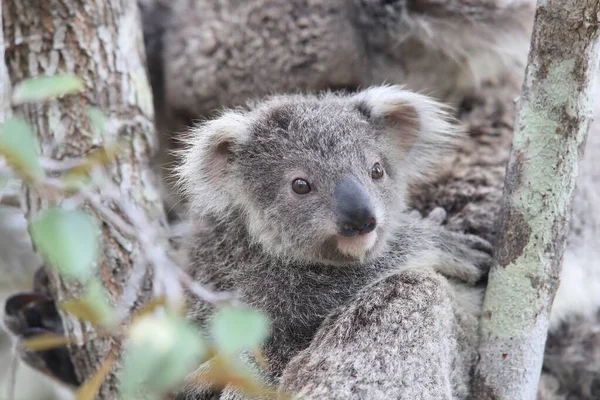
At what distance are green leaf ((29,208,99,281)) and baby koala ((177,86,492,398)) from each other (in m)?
1.16

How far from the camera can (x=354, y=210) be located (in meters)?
2.37

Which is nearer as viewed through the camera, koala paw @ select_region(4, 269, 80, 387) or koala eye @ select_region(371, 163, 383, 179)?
koala eye @ select_region(371, 163, 383, 179)

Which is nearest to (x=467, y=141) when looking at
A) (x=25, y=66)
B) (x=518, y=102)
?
(x=518, y=102)

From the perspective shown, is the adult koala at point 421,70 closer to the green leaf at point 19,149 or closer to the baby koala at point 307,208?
the baby koala at point 307,208

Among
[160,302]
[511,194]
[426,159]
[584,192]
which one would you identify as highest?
[160,302]

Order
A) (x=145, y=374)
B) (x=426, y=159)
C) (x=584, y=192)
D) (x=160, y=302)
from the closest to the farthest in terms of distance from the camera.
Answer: (x=145, y=374) → (x=160, y=302) → (x=426, y=159) → (x=584, y=192)

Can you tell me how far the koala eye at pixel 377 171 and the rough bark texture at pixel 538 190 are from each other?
466 millimetres

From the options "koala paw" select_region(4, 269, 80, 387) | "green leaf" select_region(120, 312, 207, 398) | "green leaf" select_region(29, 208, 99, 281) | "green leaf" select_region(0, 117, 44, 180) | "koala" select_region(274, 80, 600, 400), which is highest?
"green leaf" select_region(0, 117, 44, 180)

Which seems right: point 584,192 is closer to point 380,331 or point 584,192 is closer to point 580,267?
point 580,267

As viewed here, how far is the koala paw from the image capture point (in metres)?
3.38

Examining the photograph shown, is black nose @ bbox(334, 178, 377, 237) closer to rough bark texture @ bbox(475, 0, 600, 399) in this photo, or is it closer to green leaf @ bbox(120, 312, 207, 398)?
rough bark texture @ bbox(475, 0, 600, 399)

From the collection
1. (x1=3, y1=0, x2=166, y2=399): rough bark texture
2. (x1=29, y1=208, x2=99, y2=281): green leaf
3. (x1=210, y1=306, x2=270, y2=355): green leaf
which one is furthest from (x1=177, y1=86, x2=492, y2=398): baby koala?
(x1=29, y1=208, x2=99, y2=281): green leaf

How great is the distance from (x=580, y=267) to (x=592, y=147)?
684 mm

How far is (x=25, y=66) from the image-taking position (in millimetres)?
2998
